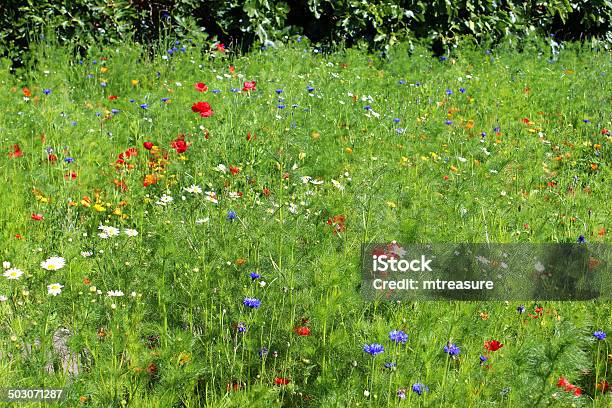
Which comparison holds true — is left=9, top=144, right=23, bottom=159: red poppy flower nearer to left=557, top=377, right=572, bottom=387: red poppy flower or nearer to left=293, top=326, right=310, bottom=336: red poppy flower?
left=293, top=326, right=310, bottom=336: red poppy flower

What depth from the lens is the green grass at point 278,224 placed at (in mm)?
2365

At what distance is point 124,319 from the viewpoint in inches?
94.0

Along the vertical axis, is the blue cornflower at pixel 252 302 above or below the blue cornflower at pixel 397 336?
above

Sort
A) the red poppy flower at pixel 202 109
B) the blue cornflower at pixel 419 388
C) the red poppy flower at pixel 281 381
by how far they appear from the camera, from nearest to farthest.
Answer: the blue cornflower at pixel 419 388 < the red poppy flower at pixel 281 381 < the red poppy flower at pixel 202 109

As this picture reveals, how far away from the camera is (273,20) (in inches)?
291

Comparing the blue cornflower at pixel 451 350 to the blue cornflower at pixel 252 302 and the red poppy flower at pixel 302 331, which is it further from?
the blue cornflower at pixel 252 302

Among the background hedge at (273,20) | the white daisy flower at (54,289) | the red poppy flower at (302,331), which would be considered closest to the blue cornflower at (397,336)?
the red poppy flower at (302,331)

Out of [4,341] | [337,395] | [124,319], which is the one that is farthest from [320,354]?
[4,341]

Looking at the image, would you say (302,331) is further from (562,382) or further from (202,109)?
(202,109)

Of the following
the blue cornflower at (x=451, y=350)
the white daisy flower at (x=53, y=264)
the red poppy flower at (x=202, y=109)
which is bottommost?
the blue cornflower at (x=451, y=350)

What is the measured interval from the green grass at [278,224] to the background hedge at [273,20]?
0.48 metres

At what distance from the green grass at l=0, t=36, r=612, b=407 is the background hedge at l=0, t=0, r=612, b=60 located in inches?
19.0

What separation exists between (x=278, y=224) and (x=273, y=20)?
497 centimetres

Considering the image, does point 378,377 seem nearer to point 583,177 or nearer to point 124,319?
point 124,319
